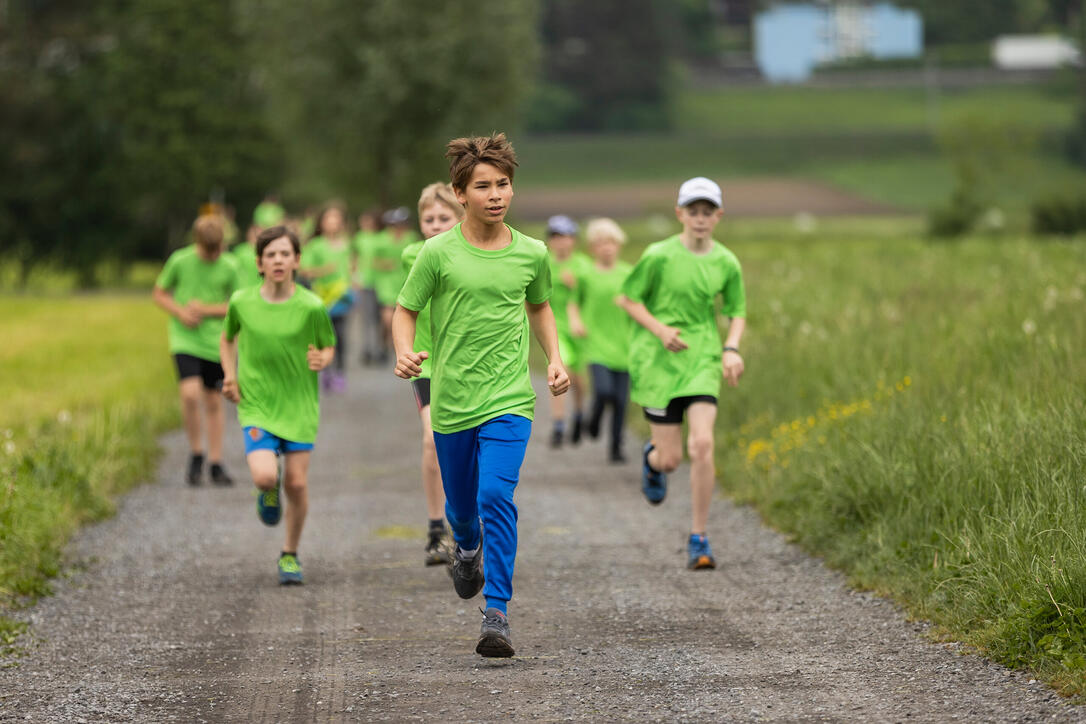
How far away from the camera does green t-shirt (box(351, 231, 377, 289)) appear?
69.4 ft

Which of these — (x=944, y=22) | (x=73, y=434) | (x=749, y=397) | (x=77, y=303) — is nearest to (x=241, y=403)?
(x=73, y=434)

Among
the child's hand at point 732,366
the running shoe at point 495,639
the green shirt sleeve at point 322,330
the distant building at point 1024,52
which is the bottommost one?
the running shoe at point 495,639

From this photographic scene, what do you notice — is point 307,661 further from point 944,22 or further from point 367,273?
point 944,22

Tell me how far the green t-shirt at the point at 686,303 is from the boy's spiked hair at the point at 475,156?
2209mm

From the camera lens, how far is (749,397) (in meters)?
12.8

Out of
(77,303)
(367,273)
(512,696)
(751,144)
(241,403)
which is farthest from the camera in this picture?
(751,144)

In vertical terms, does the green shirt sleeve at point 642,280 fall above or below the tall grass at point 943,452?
above

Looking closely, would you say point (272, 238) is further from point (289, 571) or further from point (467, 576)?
point (467, 576)

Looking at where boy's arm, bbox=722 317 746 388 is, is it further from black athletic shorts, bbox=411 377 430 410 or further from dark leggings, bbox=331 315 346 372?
dark leggings, bbox=331 315 346 372

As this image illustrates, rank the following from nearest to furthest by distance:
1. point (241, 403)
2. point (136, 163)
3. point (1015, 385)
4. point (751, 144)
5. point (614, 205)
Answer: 1. point (241, 403)
2. point (1015, 385)
3. point (136, 163)
4. point (614, 205)
5. point (751, 144)

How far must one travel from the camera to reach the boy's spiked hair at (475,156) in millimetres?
6562

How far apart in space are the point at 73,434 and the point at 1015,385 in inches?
282

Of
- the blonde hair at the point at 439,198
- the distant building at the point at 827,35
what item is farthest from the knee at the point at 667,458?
the distant building at the point at 827,35

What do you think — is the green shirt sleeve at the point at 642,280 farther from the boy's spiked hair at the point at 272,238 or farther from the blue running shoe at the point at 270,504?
the blue running shoe at the point at 270,504
